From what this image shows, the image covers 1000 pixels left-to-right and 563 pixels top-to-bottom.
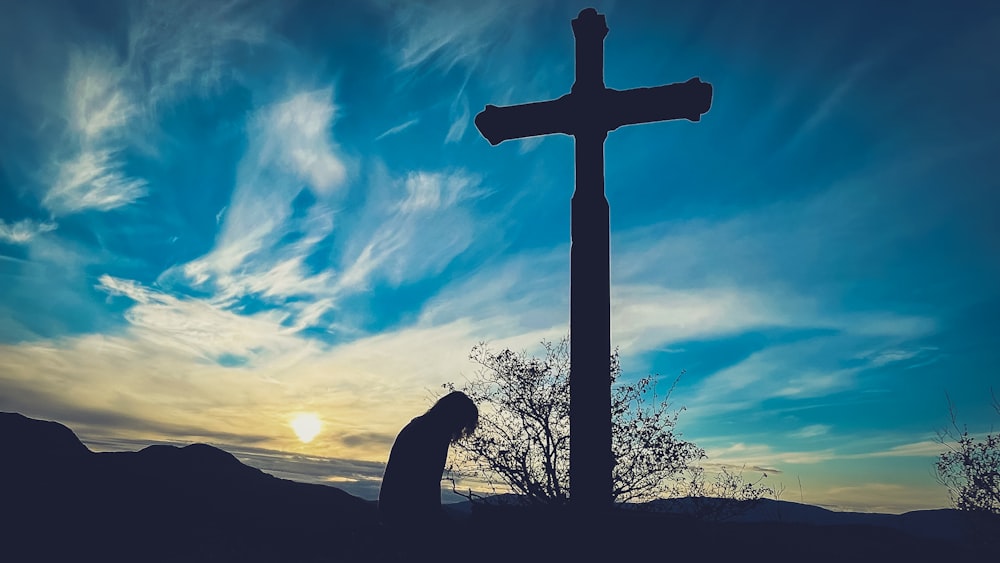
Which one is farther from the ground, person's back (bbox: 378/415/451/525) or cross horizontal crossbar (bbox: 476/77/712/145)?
cross horizontal crossbar (bbox: 476/77/712/145)

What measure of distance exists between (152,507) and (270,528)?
405 inches

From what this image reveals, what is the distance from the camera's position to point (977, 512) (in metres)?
12.6

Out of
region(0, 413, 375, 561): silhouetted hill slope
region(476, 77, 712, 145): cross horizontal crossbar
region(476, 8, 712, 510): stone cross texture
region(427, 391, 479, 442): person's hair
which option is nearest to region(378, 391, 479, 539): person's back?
region(427, 391, 479, 442): person's hair

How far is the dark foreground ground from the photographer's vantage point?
16.8ft

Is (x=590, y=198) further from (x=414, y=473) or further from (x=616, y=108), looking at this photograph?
(x=414, y=473)

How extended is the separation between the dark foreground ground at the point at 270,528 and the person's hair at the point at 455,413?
1470 millimetres

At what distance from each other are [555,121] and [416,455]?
4407 millimetres

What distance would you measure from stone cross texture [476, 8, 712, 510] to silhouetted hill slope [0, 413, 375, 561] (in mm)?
3732

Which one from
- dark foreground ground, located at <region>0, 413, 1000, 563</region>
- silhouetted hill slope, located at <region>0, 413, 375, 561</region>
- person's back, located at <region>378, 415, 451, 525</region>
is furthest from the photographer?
silhouetted hill slope, located at <region>0, 413, 375, 561</region>

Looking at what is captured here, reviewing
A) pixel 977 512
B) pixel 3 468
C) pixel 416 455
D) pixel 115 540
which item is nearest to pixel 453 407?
pixel 416 455

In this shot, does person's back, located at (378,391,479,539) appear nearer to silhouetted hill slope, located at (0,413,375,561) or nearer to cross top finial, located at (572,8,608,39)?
silhouetted hill slope, located at (0,413,375,561)

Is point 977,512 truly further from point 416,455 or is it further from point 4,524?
point 4,524

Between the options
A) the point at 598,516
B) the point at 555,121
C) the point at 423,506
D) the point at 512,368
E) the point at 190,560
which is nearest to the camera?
the point at 598,516

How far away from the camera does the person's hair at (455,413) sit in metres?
8.22
